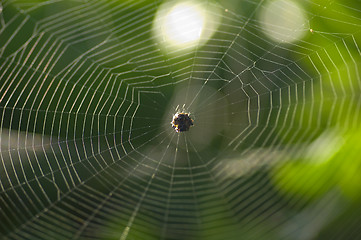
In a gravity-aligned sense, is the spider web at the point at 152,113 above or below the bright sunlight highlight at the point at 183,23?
below

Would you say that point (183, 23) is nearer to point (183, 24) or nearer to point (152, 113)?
point (183, 24)

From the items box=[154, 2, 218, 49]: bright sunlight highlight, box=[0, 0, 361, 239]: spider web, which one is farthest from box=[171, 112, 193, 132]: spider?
box=[154, 2, 218, 49]: bright sunlight highlight

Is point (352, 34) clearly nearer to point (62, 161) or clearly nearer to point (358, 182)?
point (358, 182)

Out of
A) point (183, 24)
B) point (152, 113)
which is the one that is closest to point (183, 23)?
point (183, 24)

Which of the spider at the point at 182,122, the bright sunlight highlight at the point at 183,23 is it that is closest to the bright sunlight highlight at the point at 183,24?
the bright sunlight highlight at the point at 183,23

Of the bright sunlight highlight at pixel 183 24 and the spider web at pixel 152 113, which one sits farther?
the bright sunlight highlight at pixel 183 24

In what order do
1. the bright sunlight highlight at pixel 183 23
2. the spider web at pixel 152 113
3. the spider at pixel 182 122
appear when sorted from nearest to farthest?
the spider web at pixel 152 113 < the bright sunlight highlight at pixel 183 23 < the spider at pixel 182 122

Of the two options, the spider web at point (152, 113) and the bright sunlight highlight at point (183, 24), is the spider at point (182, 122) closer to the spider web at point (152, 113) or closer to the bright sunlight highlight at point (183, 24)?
the spider web at point (152, 113)
